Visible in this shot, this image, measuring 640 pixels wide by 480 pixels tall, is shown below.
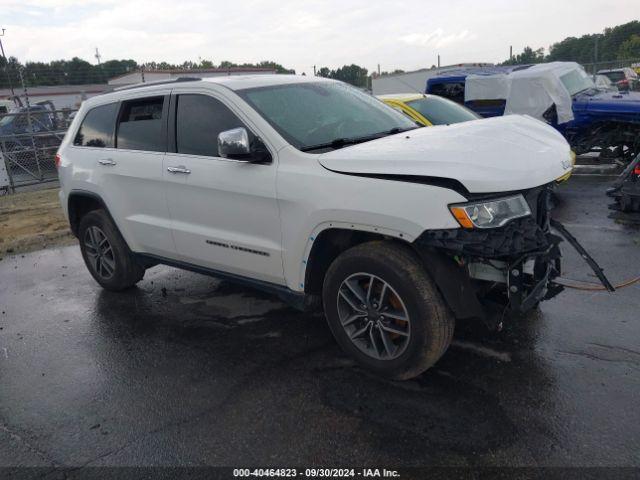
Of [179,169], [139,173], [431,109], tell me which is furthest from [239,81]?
[431,109]

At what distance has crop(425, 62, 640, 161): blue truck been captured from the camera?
31.7ft

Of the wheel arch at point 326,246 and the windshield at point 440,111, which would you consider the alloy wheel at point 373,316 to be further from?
the windshield at point 440,111

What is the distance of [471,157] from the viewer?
10.2ft

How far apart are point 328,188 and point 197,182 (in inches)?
50.0

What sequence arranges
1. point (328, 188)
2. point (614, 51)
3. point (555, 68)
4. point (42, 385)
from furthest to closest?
1. point (614, 51)
2. point (555, 68)
3. point (42, 385)
4. point (328, 188)

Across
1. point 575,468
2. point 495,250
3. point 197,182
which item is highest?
point 197,182

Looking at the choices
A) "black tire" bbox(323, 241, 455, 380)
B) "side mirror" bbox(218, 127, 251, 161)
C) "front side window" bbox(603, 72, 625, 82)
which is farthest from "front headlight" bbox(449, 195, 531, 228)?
"front side window" bbox(603, 72, 625, 82)

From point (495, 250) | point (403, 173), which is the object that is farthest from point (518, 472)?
point (403, 173)

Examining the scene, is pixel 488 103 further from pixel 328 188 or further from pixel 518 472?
pixel 518 472

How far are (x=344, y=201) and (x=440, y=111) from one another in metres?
5.63

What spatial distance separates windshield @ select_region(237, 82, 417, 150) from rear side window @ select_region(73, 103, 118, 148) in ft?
5.70

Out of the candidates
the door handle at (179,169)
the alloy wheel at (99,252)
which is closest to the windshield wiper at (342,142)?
the door handle at (179,169)

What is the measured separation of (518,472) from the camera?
262cm

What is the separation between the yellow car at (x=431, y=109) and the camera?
8.07m
